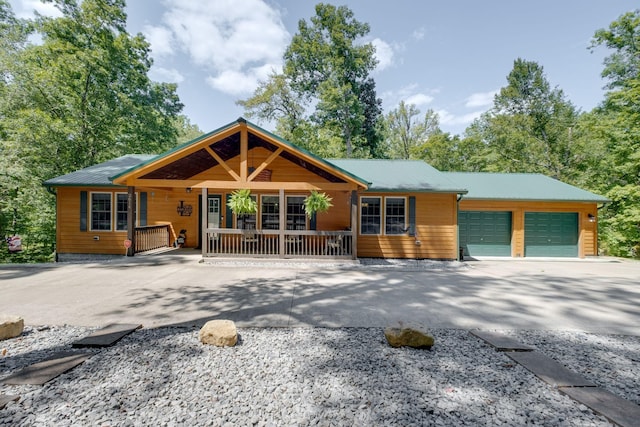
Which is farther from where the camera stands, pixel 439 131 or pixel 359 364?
pixel 439 131

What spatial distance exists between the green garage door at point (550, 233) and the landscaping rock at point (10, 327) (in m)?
15.1

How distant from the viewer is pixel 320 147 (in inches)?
845

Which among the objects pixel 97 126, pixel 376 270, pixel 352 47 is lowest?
pixel 376 270

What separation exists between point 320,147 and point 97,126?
14.2 m

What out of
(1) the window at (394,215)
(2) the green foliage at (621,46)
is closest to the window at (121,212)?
(1) the window at (394,215)

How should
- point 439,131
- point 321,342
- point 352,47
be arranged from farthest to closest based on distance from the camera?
point 439,131, point 352,47, point 321,342

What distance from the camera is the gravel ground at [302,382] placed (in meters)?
2.09

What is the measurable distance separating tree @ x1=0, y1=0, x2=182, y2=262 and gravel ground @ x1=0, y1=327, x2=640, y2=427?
15.4 meters

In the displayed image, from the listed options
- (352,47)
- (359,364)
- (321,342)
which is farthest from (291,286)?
(352,47)

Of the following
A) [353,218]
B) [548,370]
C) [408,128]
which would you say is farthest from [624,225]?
[408,128]

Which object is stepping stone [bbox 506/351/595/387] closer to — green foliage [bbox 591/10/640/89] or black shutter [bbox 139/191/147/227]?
black shutter [bbox 139/191/147/227]

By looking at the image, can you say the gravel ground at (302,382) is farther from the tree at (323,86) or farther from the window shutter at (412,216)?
the tree at (323,86)

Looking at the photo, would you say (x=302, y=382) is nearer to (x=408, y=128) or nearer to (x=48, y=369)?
(x=48, y=369)

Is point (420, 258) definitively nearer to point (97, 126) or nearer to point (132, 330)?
point (132, 330)
